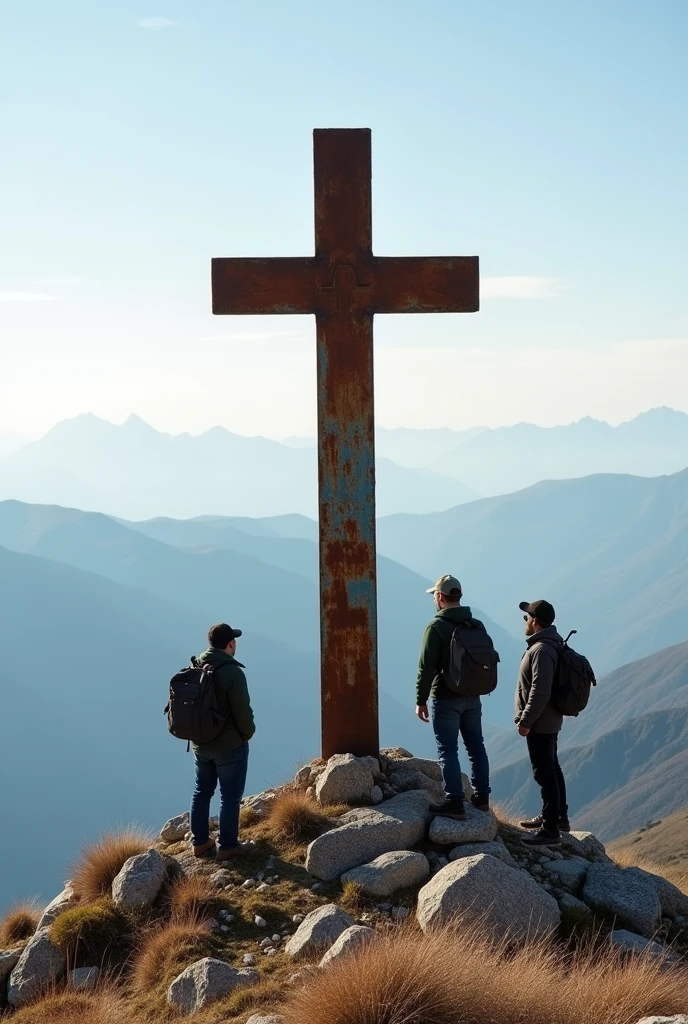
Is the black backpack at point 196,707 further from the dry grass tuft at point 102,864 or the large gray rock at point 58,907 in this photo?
the large gray rock at point 58,907

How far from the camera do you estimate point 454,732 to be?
751 cm

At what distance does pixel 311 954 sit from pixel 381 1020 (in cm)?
164

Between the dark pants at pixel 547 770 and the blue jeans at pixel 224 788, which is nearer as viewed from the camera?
the blue jeans at pixel 224 788

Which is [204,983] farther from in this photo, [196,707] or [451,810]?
[451,810]

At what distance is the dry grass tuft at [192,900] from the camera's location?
6754 mm

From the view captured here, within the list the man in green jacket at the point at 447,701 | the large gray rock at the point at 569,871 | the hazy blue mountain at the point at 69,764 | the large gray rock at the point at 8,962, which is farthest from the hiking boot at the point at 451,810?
the hazy blue mountain at the point at 69,764

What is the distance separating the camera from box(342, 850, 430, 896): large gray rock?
6.70 metres

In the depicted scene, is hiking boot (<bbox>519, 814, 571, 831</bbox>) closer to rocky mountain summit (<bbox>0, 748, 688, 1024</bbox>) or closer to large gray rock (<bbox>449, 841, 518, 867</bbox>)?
rocky mountain summit (<bbox>0, 748, 688, 1024</bbox>)

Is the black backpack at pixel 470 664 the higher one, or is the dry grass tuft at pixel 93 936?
the black backpack at pixel 470 664

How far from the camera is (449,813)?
7.59 metres

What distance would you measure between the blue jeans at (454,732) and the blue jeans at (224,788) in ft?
5.11

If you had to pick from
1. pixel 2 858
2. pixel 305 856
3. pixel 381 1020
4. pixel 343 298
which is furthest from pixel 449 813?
pixel 2 858

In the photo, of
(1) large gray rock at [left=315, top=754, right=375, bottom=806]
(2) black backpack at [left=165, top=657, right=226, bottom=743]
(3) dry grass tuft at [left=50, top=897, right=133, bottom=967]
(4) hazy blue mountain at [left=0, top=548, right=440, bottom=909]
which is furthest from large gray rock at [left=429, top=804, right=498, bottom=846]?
(4) hazy blue mountain at [left=0, top=548, right=440, bottom=909]

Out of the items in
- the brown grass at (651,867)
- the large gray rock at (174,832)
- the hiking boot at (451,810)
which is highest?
the hiking boot at (451,810)
